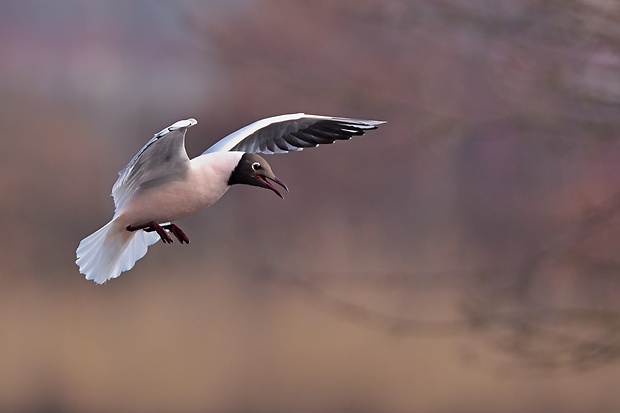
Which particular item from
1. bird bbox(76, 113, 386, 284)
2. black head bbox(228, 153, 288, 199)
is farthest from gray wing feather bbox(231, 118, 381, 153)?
black head bbox(228, 153, 288, 199)

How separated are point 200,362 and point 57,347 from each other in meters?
0.61

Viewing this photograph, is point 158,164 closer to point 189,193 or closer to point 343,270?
point 189,193

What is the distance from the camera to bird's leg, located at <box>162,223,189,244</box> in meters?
1.59

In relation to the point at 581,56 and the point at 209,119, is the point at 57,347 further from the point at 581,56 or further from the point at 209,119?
the point at 581,56

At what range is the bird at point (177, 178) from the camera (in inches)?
61.9

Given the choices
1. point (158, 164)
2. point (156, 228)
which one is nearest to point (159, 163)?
point (158, 164)

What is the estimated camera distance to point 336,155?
495 cm

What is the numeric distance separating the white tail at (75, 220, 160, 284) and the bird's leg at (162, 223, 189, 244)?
116mm

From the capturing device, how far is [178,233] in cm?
163

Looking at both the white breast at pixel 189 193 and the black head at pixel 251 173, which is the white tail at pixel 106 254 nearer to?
the white breast at pixel 189 193

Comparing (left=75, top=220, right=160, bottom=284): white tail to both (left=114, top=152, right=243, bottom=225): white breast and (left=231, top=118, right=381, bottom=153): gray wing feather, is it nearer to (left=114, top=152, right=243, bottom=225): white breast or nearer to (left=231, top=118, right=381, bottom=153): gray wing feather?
(left=114, top=152, right=243, bottom=225): white breast

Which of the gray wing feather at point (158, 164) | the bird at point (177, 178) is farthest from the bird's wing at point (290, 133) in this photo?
the gray wing feather at point (158, 164)

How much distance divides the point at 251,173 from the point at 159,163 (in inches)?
6.8

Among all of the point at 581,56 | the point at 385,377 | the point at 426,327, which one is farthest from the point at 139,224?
the point at 426,327
